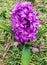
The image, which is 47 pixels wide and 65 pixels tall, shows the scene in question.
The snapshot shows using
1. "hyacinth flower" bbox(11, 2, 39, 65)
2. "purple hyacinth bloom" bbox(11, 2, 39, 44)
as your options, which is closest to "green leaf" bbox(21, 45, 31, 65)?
"hyacinth flower" bbox(11, 2, 39, 65)

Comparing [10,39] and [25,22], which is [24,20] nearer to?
[25,22]

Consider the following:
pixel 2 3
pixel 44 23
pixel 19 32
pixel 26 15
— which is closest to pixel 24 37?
pixel 19 32

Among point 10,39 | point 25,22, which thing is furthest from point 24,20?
point 10,39

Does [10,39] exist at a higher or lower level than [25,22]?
lower

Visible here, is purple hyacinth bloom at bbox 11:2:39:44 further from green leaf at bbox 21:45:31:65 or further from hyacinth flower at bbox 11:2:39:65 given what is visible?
green leaf at bbox 21:45:31:65

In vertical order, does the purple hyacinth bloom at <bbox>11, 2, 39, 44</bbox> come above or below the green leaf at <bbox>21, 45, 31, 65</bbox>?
above

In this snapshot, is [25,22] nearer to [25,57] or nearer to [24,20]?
[24,20]

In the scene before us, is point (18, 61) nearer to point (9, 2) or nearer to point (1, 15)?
point (1, 15)

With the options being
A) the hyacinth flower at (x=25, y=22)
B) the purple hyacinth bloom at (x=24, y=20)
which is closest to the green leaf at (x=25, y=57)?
the hyacinth flower at (x=25, y=22)

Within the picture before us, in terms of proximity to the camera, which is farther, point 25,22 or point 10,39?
point 10,39
